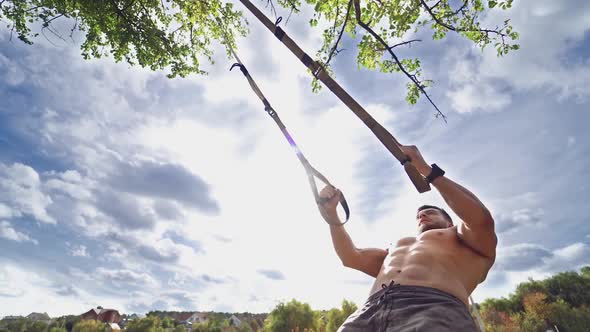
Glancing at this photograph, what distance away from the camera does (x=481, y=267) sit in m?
2.66

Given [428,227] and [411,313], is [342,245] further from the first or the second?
[411,313]

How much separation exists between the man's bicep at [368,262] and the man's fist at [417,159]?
145 centimetres

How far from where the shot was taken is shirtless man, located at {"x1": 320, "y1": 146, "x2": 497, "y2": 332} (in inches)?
83.0

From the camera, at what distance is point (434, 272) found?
2.55 m

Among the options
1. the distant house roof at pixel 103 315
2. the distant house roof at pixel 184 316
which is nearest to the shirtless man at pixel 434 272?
the distant house roof at pixel 103 315

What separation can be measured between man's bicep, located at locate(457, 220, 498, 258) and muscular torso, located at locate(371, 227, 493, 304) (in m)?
0.09

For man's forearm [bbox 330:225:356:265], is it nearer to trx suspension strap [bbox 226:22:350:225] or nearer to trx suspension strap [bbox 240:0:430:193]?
trx suspension strap [bbox 226:22:350:225]

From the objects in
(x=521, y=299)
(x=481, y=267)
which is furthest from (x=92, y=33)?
(x=521, y=299)

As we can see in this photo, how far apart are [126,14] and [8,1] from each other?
2422mm

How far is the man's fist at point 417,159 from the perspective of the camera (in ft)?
7.59

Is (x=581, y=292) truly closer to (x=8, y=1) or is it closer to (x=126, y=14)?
(x=126, y=14)

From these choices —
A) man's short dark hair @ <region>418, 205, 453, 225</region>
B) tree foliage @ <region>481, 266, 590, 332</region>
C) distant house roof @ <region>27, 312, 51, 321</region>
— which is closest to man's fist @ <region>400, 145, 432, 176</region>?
man's short dark hair @ <region>418, 205, 453, 225</region>

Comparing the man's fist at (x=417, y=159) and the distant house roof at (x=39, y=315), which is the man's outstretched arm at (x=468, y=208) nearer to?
the man's fist at (x=417, y=159)

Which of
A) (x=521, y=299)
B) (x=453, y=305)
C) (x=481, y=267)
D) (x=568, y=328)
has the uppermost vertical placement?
(x=521, y=299)
